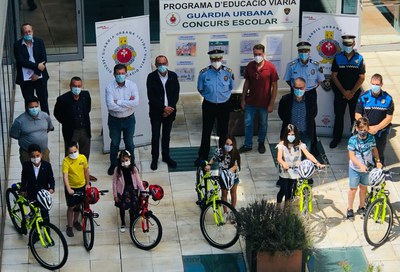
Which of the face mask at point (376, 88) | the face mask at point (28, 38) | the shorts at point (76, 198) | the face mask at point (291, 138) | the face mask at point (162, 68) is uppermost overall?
the face mask at point (28, 38)

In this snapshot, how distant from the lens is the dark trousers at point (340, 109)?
777 inches

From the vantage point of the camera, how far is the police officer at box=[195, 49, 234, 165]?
18828 mm

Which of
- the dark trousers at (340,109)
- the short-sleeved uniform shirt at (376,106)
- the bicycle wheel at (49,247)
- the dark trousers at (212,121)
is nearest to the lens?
the bicycle wheel at (49,247)

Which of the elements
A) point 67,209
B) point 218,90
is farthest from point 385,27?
point 67,209

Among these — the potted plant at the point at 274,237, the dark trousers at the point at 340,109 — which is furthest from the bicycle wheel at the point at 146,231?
the dark trousers at the point at 340,109

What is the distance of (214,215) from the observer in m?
16.9

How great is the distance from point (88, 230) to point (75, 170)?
0.90m

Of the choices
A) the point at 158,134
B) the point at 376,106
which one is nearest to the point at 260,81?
the point at 158,134

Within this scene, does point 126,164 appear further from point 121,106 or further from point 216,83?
point 216,83

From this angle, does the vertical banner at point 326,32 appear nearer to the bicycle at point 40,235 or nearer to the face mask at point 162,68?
the face mask at point 162,68

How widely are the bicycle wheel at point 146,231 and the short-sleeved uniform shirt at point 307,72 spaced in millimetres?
3817

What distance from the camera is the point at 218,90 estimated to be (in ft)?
61.8

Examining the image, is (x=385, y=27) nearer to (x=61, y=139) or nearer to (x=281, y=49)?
(x=281, y=49)

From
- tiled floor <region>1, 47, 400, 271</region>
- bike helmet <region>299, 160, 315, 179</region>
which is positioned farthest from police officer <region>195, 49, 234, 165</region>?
bike helmet <region>299, 160, 315, 179</region>
